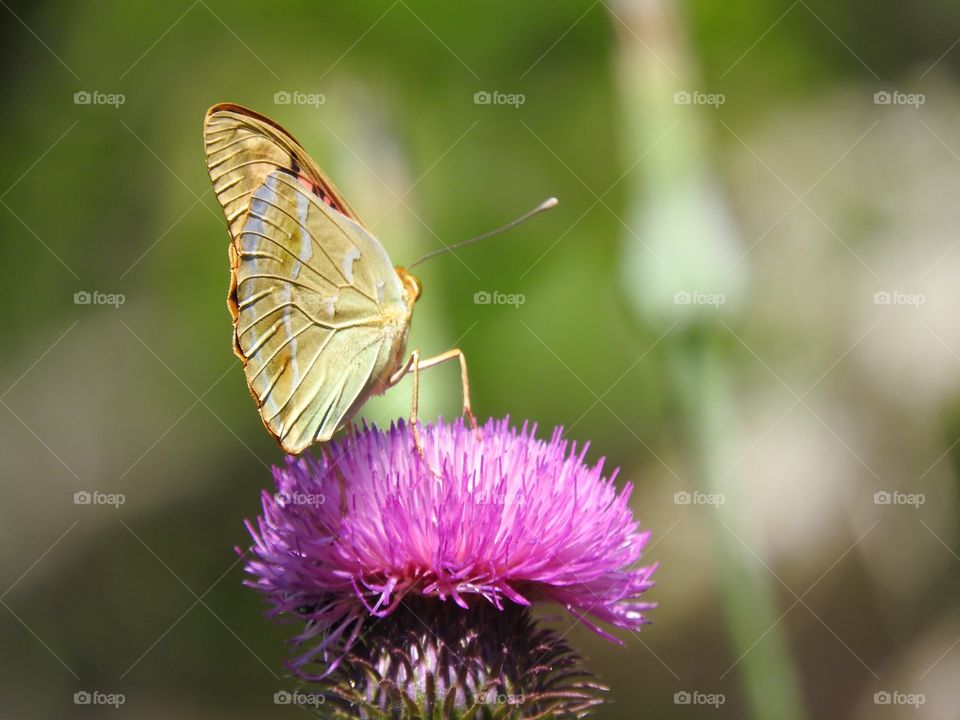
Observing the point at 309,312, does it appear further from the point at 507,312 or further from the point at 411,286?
the point at 507,312

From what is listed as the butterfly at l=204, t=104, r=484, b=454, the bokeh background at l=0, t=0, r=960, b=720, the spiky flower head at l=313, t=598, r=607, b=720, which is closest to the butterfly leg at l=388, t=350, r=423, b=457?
the butterfly at l=204, t=104, r=484, b=454

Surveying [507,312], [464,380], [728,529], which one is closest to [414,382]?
[464,380]

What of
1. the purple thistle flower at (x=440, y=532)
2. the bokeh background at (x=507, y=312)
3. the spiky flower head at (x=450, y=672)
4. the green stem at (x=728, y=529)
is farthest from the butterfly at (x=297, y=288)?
the bokeh background at (x=507, y=312)

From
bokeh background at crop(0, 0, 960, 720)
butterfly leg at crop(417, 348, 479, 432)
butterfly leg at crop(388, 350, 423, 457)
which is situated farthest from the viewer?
bokeh background at crop(0, 0, 960, 720)

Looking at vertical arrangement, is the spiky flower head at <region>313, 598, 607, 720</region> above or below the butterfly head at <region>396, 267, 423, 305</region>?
below

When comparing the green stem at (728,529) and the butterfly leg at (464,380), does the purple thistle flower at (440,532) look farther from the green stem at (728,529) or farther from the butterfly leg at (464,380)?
the green stem at (728,529)

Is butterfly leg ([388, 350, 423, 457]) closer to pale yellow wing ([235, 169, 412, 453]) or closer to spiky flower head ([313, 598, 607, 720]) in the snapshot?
pale yellow wing ([235, 169, 412, 453])

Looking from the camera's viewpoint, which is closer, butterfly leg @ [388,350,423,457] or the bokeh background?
butterfly leg @ [388,350,423,457]
